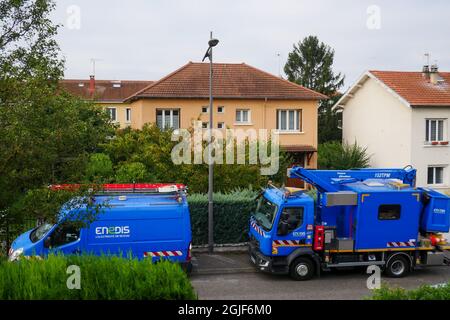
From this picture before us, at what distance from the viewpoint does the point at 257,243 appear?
47.3 ft

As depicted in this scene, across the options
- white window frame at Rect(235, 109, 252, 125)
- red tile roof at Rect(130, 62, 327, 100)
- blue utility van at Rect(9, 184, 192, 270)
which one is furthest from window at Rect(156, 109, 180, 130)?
blue utility van at Rect(9, 184, 192, 270)

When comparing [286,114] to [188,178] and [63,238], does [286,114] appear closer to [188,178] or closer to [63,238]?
[188,178]

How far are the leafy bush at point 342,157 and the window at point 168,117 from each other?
391 inches

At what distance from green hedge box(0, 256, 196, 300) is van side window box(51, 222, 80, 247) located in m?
5.40

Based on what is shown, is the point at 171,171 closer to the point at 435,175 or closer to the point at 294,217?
the point at 294,217

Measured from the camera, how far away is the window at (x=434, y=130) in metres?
27.2

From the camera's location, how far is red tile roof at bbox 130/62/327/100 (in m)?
28.1

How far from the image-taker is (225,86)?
29203 mm

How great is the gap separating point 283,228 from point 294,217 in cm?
47

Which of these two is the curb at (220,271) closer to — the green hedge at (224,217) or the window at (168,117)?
the green hedge at (224,217)

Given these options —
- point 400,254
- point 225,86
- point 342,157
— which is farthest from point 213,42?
point 342,157

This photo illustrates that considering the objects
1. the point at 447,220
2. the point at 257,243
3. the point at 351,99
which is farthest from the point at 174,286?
the point at 351,99

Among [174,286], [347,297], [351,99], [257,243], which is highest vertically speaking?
[351,99]

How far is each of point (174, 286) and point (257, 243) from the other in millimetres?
7699
